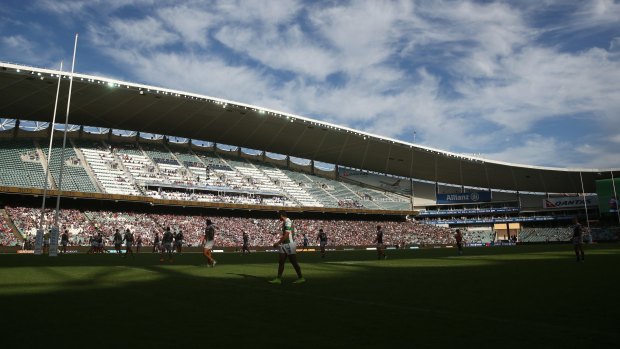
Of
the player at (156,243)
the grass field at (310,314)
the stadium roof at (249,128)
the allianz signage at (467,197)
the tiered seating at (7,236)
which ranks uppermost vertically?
the stadium roof at (249,128)

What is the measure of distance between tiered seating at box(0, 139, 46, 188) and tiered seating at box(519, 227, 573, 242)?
2736 inches

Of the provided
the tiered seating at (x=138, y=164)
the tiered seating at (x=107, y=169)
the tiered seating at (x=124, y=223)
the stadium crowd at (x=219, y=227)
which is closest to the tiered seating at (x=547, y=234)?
the stadium crowd at (x=219, y=227)

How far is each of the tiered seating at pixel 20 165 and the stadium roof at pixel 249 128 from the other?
343 centimetres

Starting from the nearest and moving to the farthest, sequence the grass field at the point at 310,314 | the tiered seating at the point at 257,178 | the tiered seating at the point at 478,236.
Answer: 1. the grass field at the point at 310,314
2. the tiered seating at the point at 257,178
3. the tiered seating at the point at 478,236

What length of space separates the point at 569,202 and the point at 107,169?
7042 cm

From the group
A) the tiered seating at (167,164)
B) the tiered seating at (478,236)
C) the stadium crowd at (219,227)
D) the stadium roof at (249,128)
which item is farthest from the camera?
the tiered seating at (478,236)

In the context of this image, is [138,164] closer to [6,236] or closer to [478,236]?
[6,236]

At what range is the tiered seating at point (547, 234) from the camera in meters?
71.1

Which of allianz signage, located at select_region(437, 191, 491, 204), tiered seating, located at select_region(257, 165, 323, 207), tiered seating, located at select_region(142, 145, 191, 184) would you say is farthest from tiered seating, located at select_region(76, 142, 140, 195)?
allianz signage, located at select_region(437, 191, 491, 204)

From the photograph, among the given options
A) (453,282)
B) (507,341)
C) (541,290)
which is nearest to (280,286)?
(453,282)

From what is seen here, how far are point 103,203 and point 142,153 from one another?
1206 centimetres

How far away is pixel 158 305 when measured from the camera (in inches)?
277

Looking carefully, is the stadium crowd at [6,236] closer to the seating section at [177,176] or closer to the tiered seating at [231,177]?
the seating section at [177,176]

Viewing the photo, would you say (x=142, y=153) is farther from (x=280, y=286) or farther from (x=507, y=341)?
(x=507, y=341)
